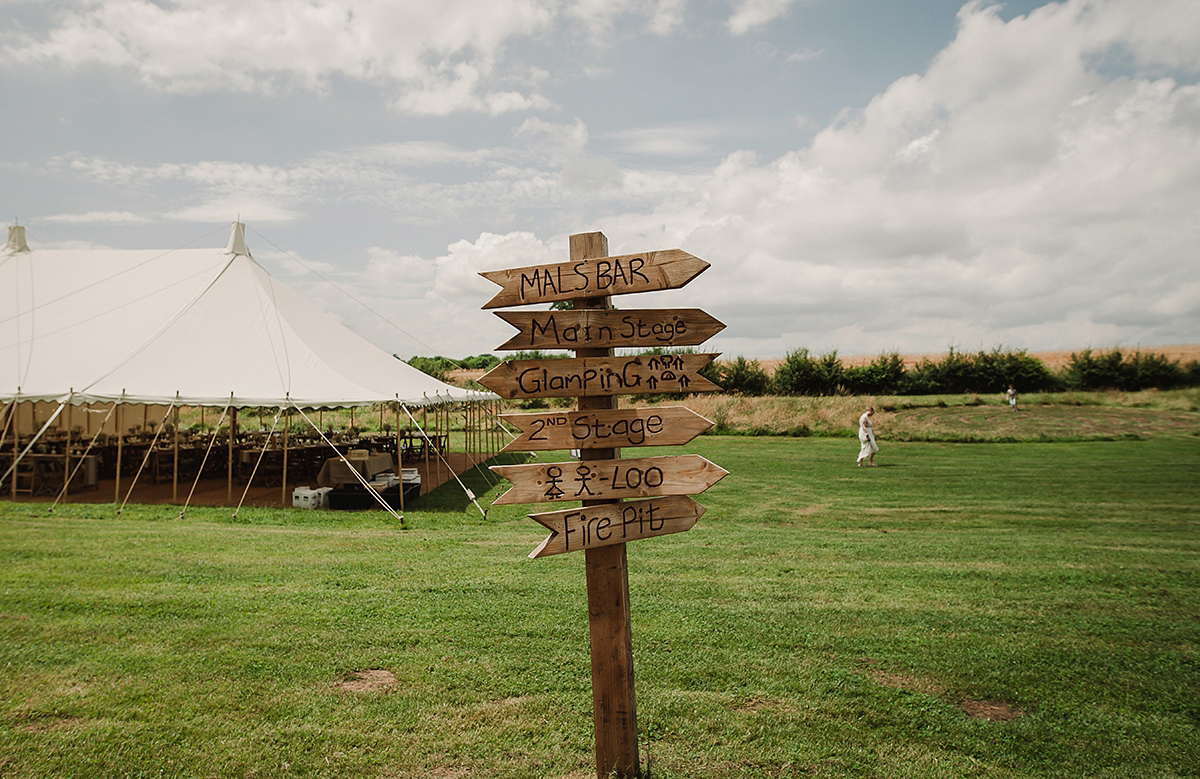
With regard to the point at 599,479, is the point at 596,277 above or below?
above

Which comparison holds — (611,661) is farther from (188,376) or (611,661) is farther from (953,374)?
(953,374)

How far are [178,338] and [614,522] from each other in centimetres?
1331

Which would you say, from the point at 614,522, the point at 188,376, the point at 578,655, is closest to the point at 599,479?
the point at 614,522

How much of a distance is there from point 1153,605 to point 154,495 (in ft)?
48.3

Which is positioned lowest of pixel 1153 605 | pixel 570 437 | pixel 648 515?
pixel 1153 605

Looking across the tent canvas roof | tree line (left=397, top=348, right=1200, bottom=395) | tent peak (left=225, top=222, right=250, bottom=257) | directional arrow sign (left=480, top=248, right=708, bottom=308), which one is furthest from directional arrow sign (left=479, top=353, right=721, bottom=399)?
tree line (left=397, top=348, right=1200, bottom=395)

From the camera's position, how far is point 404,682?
13.1 feet

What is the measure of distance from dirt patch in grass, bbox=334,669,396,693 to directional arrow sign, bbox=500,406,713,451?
6.53 feet

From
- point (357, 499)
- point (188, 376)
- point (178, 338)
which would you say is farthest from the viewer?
point (178, 338)

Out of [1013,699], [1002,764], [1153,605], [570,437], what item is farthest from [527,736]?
[1153,605]

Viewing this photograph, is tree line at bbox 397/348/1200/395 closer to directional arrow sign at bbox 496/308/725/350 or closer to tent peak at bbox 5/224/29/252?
tent peak at bbox 5/224/29/252

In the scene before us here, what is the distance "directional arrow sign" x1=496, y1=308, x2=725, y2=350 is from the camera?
2.93m

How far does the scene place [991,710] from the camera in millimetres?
3725

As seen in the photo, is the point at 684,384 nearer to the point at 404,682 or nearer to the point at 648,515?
the point at 648,515
